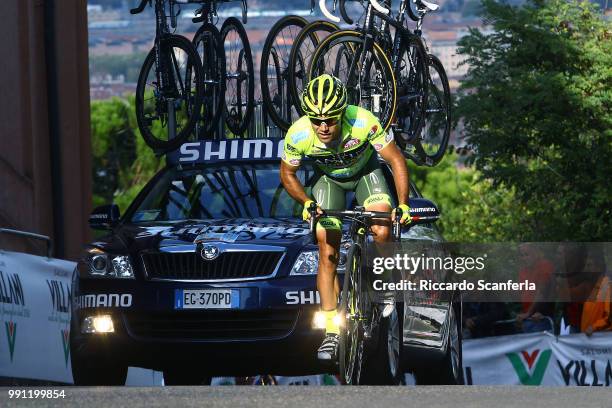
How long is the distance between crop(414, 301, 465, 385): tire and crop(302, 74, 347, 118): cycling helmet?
2.58 m

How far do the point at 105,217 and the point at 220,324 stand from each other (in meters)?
1.40

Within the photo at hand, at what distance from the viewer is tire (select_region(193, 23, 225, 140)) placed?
13.5 meters

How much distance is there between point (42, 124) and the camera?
1962 centimetres

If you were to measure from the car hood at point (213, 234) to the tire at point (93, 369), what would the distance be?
2.44ft

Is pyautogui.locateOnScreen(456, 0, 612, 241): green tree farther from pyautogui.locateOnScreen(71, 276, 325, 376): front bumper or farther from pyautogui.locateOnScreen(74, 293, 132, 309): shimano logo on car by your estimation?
pyautogui.locateOnScreen(74, 293, 132, 309): shimano logo on car

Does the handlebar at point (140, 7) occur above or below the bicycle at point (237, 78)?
above

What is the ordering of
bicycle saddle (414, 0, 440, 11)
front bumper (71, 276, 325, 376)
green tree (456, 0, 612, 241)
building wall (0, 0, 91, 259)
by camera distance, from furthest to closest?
green tree (456, 0, 612, 241) → building wall (0, 0, 91, 259) → bicycle saddle (414, 0, 440, 11) → front bumper (71, 276, 325, 376)

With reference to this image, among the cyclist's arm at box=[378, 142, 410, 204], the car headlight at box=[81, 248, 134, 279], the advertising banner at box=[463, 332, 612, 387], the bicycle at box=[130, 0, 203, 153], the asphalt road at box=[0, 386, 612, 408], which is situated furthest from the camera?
the advertising banner at box=[463, 332, 612, 387]

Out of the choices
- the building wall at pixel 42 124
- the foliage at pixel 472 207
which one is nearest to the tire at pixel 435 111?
the building wall at pixel 42 124

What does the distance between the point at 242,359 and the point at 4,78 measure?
980 cm

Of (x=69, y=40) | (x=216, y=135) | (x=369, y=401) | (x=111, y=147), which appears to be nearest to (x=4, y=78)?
(x=69, y=40)

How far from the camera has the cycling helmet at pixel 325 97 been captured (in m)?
9.63

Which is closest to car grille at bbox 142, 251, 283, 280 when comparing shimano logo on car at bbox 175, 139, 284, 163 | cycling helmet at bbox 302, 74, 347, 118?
cycling helmet at bbox 302, 74, 347, 118

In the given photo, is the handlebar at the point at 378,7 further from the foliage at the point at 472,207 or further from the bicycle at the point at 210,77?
the foliage at the point at 472,207
